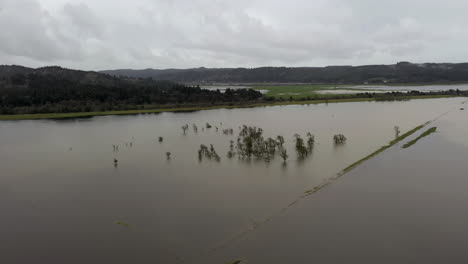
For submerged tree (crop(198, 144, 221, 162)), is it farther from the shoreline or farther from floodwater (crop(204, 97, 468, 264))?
the shoreline

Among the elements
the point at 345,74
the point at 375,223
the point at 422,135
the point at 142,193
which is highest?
the point at 345,74

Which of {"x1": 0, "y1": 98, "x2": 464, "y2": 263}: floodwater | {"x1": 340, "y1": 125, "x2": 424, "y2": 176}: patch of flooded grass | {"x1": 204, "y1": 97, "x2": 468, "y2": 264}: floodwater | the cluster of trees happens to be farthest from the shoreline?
{"x1": 204, "y1": 97, "x2": 468, "y2": 264}: floodwater

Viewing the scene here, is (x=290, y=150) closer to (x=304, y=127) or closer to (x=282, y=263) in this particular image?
(x=304, y=127)

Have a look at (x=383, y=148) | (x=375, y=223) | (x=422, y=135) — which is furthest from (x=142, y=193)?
(x=422, y=135)

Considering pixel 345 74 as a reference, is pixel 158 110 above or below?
below

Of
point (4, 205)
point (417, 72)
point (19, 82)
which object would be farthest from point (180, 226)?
point (417, 72)

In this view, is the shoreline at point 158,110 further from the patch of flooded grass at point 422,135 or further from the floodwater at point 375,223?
the floodwater at point 375,223

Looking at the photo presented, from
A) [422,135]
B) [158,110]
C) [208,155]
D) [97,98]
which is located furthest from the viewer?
[97,98]

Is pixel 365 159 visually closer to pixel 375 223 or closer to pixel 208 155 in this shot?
pixel 375 223
